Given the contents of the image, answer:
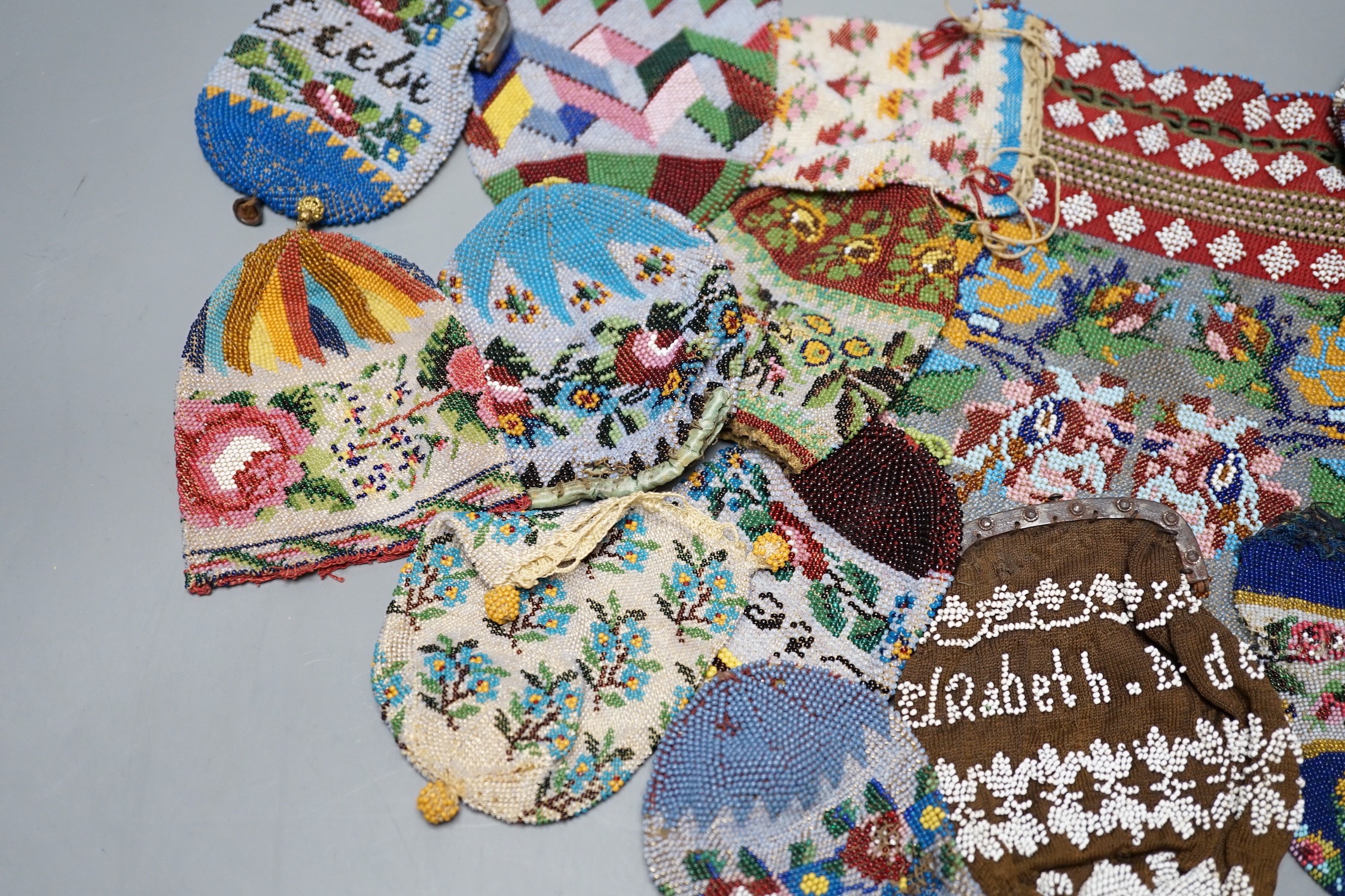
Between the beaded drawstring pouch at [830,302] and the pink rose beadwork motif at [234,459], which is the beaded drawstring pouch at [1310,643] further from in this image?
the pink rose beadwork motif at [234,459]

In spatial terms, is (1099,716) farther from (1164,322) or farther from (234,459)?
(234,459)

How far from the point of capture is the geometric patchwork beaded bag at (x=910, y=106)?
1571 mm

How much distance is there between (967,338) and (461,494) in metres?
0.78

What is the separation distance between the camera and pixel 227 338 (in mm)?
1425

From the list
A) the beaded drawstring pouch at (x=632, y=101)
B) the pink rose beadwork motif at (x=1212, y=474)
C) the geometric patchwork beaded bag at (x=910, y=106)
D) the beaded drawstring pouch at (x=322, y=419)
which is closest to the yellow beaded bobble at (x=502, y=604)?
the beaded drawstring pouch at (x=322, y=419)

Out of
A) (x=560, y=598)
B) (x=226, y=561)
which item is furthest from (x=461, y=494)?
(x=226, y=561)

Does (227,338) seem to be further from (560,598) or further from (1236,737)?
(1236,737)

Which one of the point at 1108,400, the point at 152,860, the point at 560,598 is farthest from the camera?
the point at 1108,400

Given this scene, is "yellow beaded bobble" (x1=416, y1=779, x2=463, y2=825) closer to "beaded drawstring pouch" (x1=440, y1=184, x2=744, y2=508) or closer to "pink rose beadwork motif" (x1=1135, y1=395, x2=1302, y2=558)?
"beaded drawstring pouch" (x1=440, y1=184, x2=744, y2=508)

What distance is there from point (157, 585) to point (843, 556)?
94 centimetres

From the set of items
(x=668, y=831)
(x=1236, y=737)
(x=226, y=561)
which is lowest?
(x=226, y=561)

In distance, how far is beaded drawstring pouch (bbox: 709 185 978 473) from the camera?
144 centimetres

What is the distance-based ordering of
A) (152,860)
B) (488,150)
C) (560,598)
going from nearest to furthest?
(152,860) < (560,598) < (488,150)

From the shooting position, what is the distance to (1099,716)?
4.41ft
